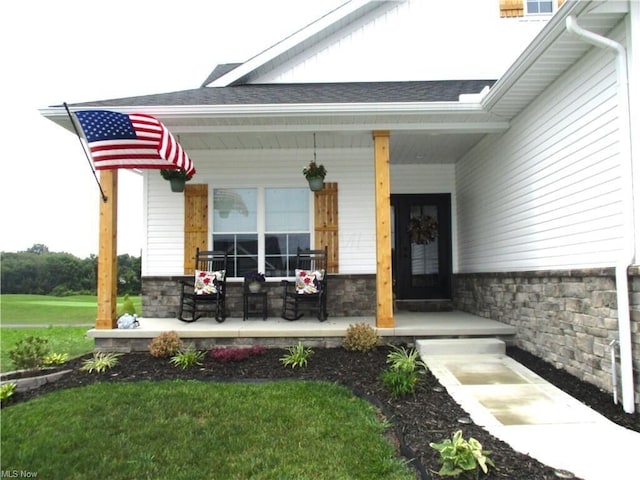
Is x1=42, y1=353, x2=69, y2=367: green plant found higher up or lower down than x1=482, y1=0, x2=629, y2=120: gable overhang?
lower down

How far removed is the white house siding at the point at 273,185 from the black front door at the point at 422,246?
954 mm

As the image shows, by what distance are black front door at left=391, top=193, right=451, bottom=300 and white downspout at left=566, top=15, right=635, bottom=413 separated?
4299 millimetres

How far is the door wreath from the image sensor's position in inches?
303

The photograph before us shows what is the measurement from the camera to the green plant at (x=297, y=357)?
15.6 feet

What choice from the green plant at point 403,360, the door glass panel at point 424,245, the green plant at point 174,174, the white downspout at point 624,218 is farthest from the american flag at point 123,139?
the door glass panel at point 424,245

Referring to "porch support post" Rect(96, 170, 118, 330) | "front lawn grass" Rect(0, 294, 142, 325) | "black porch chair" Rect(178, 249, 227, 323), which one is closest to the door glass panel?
"black porch chair" Rect(178, 249, 227, 323)

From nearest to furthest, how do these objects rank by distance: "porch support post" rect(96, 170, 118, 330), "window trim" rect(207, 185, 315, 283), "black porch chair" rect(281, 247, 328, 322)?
"porch support post" rect(96, 170, 118, 330)
"black porch chair" rect(281, 247, 328, 322)
"window trim" rect(207, 185, 315, 283)

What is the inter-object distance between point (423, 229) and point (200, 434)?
212 inches

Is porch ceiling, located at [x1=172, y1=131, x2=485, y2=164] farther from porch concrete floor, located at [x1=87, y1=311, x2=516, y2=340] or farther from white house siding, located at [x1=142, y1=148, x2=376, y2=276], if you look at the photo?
porch concrete floor, located at [x1=87, y1=311, x2=516, y2=340]

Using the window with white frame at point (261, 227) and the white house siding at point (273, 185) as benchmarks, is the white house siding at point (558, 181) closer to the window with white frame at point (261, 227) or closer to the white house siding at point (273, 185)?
the white house siding at point (273, 185)

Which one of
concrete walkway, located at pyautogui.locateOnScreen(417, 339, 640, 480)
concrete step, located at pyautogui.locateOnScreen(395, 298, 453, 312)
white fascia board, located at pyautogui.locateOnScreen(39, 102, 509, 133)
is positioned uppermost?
white fascia board, located at pyautogui.locateOnScreen(39, 102, 509, 133)

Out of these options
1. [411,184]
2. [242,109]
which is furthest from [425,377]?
[411,184]

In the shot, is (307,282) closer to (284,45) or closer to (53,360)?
(53,360)

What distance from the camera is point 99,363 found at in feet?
15.7
